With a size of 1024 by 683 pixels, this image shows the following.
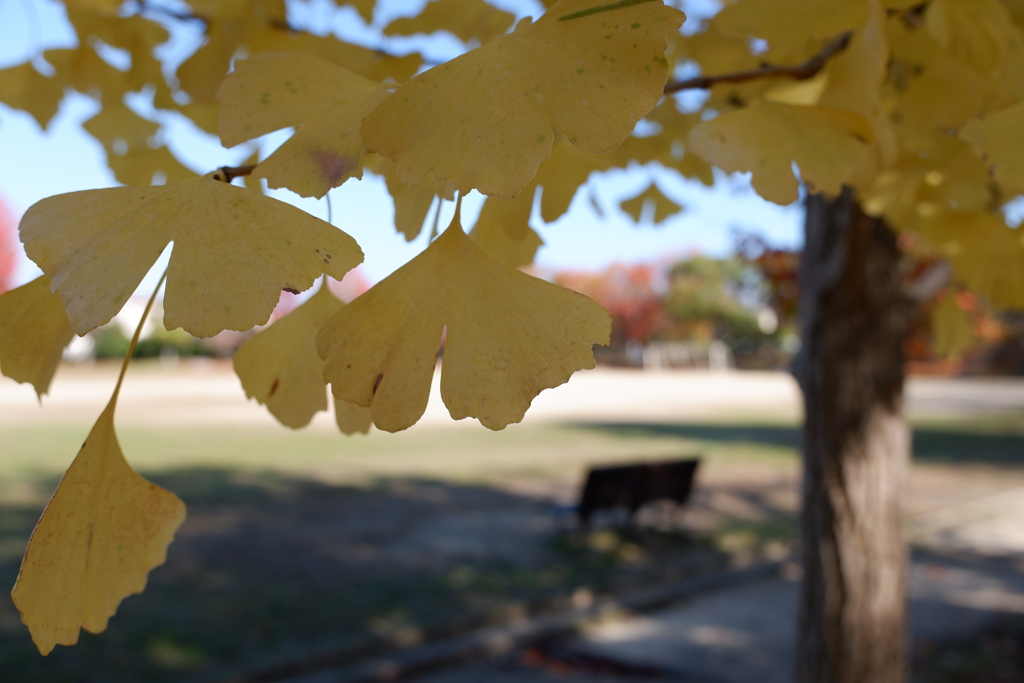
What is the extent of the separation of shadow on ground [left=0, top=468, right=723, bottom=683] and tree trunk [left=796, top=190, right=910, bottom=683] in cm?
247

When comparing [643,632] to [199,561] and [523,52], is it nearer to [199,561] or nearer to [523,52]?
[199,561]

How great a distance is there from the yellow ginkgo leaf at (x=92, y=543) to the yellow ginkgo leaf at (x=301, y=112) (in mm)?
251

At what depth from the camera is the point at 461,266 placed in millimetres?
615

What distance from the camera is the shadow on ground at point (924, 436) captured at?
1162 cm

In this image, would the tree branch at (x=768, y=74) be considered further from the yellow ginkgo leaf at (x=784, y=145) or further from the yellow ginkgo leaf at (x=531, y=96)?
the yellow ginkgo leaf at (x=531, y=96)

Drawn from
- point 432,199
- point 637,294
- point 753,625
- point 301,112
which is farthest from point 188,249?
Result: point 637,294

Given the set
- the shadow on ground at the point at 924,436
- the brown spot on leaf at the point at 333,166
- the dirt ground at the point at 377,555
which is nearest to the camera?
the brown spot on leaf at the point at 333,166

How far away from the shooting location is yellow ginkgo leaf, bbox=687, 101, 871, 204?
79 centimetres

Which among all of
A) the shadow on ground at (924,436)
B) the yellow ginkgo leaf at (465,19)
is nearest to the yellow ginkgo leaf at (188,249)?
the yellow ginkgo leaf at (465,19)

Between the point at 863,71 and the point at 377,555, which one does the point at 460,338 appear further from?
the point at 377,555

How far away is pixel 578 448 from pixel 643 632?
726cm

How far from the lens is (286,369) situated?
2.75 ft

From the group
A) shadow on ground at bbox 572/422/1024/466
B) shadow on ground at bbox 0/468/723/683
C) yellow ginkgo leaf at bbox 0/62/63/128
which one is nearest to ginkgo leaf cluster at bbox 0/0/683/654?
yellow ginkgo leaf at bbox 0/62/63/128

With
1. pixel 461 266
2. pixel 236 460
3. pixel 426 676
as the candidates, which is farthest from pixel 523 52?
pixel 236 460
